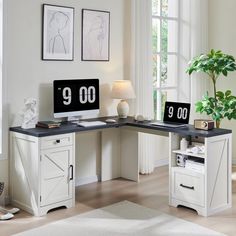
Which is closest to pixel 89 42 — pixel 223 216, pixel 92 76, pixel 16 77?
pixel 92 76

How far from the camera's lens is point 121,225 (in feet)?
12.2

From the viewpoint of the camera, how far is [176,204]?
4207 mm

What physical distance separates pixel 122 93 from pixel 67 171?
1207mm

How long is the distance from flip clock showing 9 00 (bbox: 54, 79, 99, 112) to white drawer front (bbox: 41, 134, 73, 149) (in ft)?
1.58

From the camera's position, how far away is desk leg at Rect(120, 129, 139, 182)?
5.15 metres

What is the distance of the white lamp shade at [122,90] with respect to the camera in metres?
4.90

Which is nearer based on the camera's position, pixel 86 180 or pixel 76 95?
pixel 76 95

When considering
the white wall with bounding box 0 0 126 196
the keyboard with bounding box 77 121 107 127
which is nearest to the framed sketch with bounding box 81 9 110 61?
the white wall with bounding box 0 0 126 196

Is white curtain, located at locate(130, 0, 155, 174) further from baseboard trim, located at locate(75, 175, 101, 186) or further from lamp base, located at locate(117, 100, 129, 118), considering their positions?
baseboard trim, located at locate(75, 175, 101, 186)

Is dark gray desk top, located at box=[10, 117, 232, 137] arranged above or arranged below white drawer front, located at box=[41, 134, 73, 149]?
above

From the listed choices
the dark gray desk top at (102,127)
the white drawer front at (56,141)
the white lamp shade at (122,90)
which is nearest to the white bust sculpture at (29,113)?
the dark gray desk top at (102,127)

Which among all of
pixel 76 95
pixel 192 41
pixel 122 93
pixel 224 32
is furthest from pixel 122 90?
pixel 224 32

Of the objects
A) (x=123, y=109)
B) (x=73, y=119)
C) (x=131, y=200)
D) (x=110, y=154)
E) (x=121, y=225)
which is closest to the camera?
(x=121, y=225)

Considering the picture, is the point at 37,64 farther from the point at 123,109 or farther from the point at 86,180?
the point at 86,180
